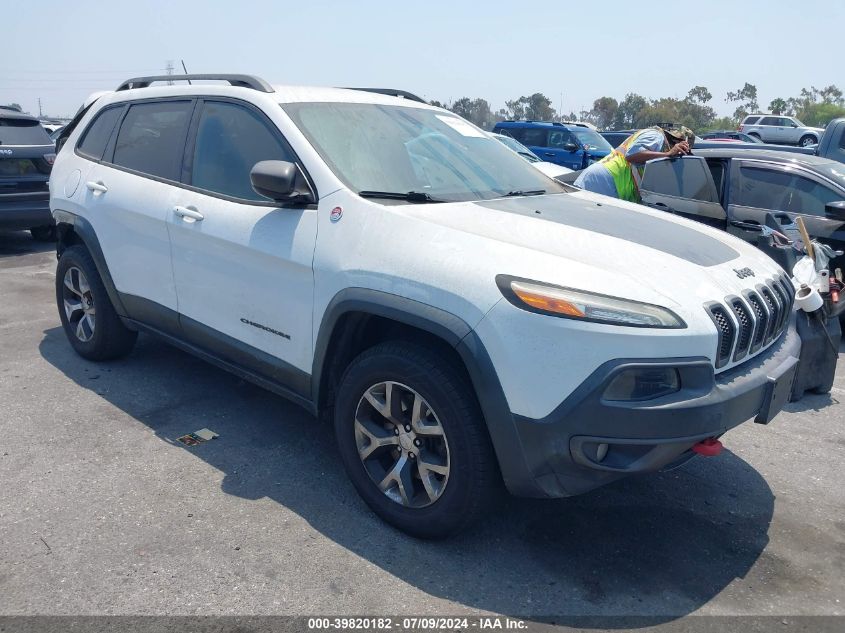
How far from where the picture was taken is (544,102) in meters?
79.9

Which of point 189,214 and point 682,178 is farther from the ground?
point 189,214

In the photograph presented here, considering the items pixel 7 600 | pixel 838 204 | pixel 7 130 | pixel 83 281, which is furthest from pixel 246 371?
pixel 7 130

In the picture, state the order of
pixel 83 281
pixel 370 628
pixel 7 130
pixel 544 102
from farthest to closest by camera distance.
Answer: pixel 544 102 < pixel 7 130 < pixel 83 281 < pixel 370 628

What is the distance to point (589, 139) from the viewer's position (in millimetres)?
19797

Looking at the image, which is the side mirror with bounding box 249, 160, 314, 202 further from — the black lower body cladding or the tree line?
the tree line

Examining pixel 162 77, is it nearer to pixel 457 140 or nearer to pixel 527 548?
pixel 457 140

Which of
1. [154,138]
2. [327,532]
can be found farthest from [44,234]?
[327,532]

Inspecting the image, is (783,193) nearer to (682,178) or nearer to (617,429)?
(682,178)

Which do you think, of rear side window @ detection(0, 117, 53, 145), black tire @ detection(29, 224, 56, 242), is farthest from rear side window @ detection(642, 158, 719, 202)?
black tire @ detection(29, 224, 56, 242)

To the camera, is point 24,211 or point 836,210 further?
point 24,211

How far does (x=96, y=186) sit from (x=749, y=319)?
155 inches

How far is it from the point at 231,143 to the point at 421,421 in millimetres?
1921

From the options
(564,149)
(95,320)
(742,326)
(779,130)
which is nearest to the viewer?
(742,326)

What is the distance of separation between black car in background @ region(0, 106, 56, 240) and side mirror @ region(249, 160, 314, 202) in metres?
6.60
